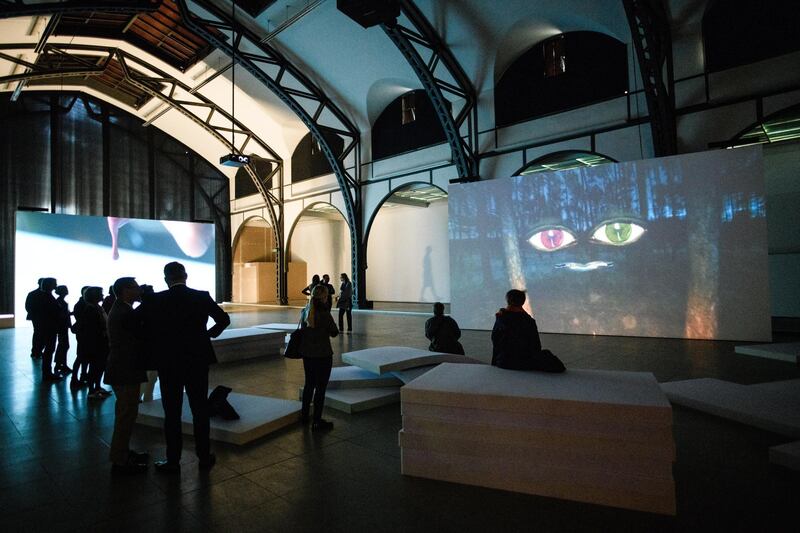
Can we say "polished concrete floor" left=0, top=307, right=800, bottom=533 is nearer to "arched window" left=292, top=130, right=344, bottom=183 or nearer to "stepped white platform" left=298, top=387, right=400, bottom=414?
"stepped white platform" left=298, top=387, right=400, bottom=414

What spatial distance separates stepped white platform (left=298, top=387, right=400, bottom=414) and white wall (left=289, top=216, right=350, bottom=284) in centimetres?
1773

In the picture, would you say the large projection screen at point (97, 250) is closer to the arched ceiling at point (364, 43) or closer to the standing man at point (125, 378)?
the arched ceiling at point (364, 43)

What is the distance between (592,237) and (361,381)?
6722mm

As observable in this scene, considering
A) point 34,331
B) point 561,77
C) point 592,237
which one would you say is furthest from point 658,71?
point 34,331

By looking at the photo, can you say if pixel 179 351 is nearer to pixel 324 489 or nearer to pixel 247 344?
pixel 324 489

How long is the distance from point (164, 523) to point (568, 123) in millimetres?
11402

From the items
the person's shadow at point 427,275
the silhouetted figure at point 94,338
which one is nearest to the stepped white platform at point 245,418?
the silhouetted figure at point 94,338

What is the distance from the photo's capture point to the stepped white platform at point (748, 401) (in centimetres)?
364

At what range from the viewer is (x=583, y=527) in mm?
2352

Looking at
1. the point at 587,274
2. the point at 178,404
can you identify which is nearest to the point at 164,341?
the point at 178,404

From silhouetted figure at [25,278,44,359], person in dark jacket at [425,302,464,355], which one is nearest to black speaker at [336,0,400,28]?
person in dark jacket at [425,302,464,355]

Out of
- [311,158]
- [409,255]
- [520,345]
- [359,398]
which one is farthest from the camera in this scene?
[409,255]

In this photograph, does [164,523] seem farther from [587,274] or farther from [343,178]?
[343,178]

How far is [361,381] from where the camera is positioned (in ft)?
16.6
